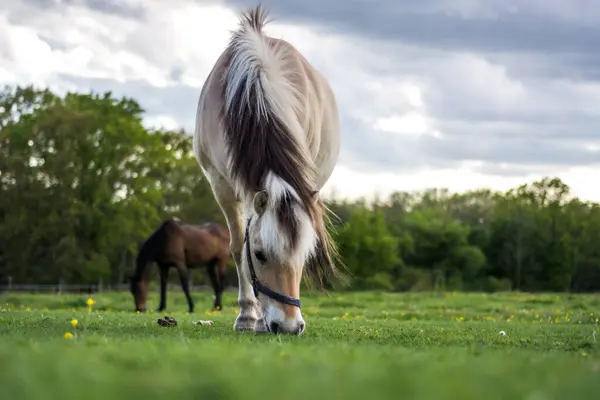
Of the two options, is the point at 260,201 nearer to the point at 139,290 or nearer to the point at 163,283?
the point at 163,283

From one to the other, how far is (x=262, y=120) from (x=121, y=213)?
3804 cm

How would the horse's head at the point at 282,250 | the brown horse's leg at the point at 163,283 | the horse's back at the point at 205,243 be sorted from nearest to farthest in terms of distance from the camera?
the horse's head at the point at 282,250 < the brown horse's leg at the point at 163,283 < the horse's back at the point at 205,243

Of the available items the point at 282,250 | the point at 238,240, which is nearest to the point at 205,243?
the point at 238,240

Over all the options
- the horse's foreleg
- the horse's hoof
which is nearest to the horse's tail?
the horse's foreleg

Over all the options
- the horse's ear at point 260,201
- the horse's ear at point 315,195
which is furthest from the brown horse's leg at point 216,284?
the horse's ear at point 315,195

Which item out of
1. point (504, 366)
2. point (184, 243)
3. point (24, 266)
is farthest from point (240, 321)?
point (24, 266)

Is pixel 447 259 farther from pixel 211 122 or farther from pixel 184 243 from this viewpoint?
pixel 211 122

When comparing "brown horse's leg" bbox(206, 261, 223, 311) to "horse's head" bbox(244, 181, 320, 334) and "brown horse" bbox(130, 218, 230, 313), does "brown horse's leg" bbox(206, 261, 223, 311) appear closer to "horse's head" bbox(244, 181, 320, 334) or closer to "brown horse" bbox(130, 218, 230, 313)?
"brown horse" bbox(130, 218, 230, 313)

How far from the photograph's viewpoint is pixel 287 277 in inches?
256

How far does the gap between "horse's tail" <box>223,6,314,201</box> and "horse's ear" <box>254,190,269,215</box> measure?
0.25 feet

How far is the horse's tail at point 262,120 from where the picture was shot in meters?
6.65

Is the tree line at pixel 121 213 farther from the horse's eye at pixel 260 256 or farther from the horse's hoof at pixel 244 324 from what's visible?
the horse's eye at pixel 260 256

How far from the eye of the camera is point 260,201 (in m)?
6.56

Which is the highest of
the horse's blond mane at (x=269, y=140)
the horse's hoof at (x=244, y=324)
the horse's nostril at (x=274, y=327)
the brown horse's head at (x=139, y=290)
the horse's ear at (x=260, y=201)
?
the horse's blond mane at (x=269, y=140)
